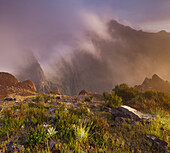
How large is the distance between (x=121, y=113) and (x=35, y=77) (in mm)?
74004

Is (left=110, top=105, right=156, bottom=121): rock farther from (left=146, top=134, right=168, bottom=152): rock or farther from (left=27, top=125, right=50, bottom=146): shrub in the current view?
(left=27, top=125, right=50, bottom=146): shrub

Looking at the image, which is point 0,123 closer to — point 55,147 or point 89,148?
point 55,147

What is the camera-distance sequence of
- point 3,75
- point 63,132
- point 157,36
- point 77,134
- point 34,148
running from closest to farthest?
point 34,148 → point 77,134 → point 63,132 → point 3,75 → point 157,36

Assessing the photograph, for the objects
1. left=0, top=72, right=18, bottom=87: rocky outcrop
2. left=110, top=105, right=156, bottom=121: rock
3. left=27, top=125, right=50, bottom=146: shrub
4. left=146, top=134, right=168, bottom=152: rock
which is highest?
left=0, top=72, right=18, bottom=87: rocky outcrop

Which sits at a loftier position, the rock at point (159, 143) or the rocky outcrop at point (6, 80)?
the rocky outcrop at point (6, 80)

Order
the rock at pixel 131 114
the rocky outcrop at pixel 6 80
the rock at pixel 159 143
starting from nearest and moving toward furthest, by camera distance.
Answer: the rock at pixel 159 143, the rock at pixel 131 114, the rocky outcrop at pixel 6 80

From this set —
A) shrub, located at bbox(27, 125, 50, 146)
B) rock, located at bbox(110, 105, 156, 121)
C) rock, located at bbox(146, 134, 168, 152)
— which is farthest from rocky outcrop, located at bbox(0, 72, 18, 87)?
rock, located at bbox(146, 134, 168, 152)

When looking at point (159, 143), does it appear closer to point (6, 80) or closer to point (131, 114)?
point (131, 114)

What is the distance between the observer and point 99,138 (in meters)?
3.38

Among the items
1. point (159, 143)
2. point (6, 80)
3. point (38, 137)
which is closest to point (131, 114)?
point (159, 143)

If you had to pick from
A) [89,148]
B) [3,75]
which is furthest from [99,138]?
[3,75]

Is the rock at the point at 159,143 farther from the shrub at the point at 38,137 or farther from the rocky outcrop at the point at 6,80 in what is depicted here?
the rocky outcrop at the point at 6,80

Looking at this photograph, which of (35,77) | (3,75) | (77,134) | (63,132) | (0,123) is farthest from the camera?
(35,77)

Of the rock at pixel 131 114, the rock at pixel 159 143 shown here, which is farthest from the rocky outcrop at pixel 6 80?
the rock at pixel 159 143
